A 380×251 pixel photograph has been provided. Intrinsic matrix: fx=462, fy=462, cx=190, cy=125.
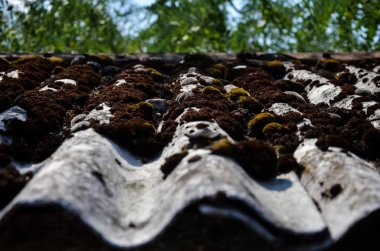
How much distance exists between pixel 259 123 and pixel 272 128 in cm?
13

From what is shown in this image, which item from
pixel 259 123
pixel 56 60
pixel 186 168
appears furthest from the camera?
pixel 56 60

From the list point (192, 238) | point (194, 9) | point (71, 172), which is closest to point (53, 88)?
point (71, 172)

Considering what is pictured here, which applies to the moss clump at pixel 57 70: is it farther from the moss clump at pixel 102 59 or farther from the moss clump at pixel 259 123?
the moss clump at pixel 259 123

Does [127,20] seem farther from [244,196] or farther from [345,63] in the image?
[244,196]

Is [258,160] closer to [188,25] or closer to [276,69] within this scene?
[276,69]

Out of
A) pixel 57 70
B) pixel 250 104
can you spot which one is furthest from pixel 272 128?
pixel 57 70

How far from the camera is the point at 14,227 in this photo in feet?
7.16

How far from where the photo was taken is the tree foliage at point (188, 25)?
10.7 m

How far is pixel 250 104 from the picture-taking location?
3889 mm

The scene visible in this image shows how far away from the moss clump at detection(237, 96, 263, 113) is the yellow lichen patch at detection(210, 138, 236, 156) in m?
1.28

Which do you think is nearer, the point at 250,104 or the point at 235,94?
the point at 250,104

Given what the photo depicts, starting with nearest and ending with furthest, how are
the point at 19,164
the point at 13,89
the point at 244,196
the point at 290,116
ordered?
the point at 244,196 → the point at 19,164 → the point at 290,116 → the point at 13,89

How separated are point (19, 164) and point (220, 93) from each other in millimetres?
2007

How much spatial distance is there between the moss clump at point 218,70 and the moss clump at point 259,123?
1.99 metres
